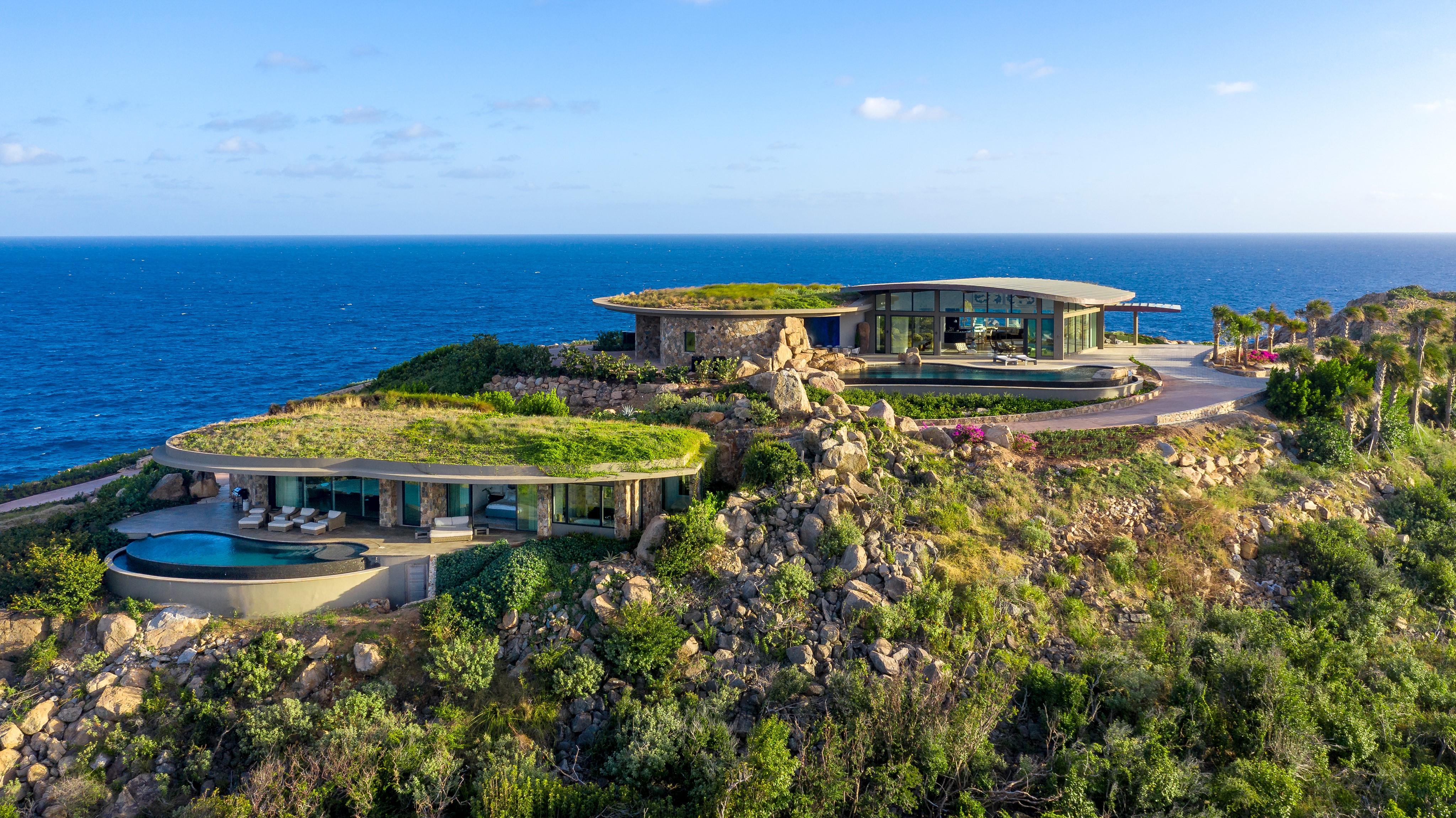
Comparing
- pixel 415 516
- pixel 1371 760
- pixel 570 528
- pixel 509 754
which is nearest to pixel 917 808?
pixel 509 754

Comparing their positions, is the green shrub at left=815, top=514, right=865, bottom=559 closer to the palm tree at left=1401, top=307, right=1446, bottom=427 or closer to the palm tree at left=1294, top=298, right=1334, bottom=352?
the palm tree at left=1401, top=307, right=1446, bottom=427

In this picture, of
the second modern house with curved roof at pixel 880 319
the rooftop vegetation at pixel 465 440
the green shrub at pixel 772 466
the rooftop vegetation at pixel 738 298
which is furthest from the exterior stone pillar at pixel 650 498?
the rooftop vegetation at pixel 738 298

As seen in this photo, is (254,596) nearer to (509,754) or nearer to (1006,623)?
(509,754)

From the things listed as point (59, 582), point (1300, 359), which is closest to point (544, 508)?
point (59, 582)

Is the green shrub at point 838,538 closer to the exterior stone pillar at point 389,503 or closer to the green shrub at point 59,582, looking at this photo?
the exterior stone pillar at point 389,503

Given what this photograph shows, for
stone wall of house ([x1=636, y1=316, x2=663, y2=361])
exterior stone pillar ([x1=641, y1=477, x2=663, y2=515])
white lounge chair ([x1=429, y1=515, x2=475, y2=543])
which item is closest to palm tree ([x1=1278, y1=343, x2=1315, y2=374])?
exterior stone pillar ([x1=641, y1=477, x2=663, y2=515])

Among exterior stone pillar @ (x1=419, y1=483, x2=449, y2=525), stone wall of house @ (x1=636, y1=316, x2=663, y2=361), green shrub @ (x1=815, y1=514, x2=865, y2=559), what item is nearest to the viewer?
green shrub @ (x1=815, y1=514, x2=865, y2=559)
